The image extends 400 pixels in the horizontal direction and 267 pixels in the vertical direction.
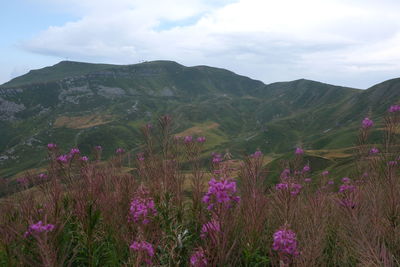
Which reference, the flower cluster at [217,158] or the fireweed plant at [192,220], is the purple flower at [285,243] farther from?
the flower cluster at [217,158]

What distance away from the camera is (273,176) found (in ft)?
252

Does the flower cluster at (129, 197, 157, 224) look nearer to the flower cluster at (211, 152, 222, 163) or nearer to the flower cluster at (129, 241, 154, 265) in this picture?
the flower cluster at (129, 241, 154, 265)

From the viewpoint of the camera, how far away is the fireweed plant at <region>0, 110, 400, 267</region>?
3182 mm

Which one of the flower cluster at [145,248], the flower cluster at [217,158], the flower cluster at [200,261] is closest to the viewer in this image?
the flower cluster at [200,261]

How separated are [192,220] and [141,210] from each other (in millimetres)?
1568

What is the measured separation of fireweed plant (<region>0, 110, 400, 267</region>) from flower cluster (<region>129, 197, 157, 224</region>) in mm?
15

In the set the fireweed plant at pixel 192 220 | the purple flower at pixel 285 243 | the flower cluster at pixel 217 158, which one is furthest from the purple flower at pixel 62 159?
the purple flower at pixel 285 243

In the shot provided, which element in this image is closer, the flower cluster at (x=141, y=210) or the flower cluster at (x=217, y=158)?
the flower cluster at (x=141, y=210)

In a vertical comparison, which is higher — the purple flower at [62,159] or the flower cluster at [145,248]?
the purple flower at [62,159]

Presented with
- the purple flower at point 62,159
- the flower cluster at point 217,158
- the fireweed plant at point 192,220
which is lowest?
the fireweed plant at point 192,220

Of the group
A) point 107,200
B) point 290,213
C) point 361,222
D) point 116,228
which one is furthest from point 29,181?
point 361,222

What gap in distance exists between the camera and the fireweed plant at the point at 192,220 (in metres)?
3.18

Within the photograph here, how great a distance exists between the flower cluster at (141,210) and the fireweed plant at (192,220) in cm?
1

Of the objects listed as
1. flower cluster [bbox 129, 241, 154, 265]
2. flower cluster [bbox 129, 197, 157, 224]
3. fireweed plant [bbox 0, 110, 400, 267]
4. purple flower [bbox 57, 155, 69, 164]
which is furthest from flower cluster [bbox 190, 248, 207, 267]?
purple flower [bbox 57, 155, 69, 164]
